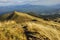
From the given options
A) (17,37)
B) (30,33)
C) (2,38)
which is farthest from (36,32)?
(2,38)

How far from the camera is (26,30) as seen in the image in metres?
11.6

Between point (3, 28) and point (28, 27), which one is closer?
point (3, 28)

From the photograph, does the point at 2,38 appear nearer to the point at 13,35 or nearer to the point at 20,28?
the point at 13,35

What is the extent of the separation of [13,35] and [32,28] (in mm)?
1603

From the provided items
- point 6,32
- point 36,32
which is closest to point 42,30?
point 36,32

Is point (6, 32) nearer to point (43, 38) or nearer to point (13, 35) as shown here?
point (13, 35)

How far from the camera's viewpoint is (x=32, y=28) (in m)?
11.8

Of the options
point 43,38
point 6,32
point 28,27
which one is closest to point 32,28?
point 28,27

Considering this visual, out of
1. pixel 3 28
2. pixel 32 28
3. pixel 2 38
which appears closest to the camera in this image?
pixel 2 38

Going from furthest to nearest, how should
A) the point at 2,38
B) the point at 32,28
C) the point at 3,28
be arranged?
the point at 32,28, the point at 3,28, the point at 2,38

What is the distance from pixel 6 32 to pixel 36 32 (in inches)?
75.1

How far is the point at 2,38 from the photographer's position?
399 inches

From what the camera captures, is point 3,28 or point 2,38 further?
point 3,28

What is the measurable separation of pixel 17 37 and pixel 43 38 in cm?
158
